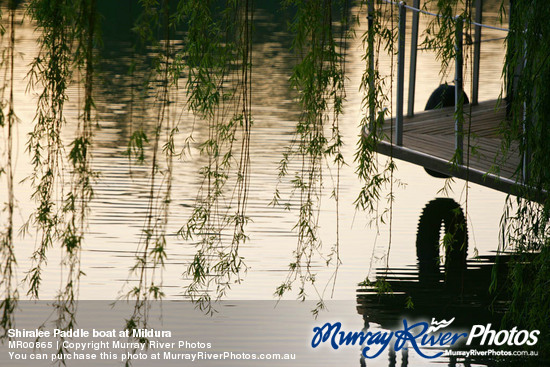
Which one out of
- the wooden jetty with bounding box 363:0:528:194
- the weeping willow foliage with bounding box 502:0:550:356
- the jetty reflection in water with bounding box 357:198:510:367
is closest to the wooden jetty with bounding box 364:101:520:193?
the wooden jetty with bounding box 363:0:528:194

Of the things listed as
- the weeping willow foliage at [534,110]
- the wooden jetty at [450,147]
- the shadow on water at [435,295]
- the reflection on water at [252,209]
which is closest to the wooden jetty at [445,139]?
the wooden jetty at [450,147]

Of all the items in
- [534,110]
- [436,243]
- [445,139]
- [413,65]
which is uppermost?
[534,110]

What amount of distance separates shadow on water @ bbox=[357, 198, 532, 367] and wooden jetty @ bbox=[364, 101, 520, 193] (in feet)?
0.89

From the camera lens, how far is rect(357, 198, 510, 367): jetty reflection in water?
435 cm

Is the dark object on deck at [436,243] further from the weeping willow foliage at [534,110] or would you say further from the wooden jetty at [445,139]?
the weeping willow foliage at [534,110]

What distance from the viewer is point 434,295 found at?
4762mm

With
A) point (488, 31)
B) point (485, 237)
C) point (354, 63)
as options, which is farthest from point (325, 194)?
point (488, 31)

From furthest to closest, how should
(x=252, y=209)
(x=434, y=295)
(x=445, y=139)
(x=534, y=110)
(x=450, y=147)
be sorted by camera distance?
(x=252, y=209), (x=445, y=139), (x=450, y=147), (x=434, y=295), (x=534, y=110)

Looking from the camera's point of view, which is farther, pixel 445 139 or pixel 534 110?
pixel 445 139

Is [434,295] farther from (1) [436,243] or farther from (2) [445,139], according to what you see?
(2) [445,139]

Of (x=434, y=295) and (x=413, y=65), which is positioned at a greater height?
(x=413, y=65)

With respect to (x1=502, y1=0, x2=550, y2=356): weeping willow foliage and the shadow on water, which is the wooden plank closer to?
the shadow on water

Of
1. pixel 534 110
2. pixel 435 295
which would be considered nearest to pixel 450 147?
pixel 435 295

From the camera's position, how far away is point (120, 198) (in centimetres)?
632
